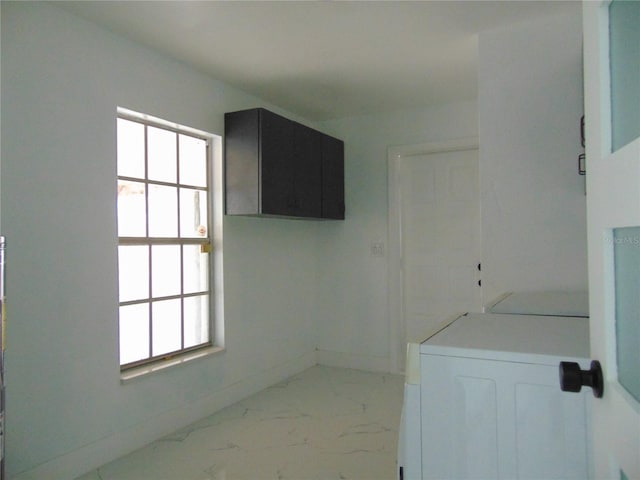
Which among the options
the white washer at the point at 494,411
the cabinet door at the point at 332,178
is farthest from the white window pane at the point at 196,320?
the white washer at the point at 494,411

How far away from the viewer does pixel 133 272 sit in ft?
9.11

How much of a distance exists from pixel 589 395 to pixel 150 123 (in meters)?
2.71

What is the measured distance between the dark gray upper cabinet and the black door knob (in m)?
2.51

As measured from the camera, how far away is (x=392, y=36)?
265 centimetres

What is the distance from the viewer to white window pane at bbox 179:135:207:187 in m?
3.16

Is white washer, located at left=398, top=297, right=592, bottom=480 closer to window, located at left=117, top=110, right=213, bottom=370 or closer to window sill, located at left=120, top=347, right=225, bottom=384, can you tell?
window sill, located at left=120, top=347, right=225, bottom=384

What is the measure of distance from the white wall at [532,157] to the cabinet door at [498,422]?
64.7 inches

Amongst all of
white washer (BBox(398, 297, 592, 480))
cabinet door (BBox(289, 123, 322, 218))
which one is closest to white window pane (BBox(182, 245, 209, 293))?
cabinet door (BBox(289, 123, 322, 218))

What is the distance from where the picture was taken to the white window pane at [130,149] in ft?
8.87

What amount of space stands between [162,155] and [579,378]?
2.75 metres

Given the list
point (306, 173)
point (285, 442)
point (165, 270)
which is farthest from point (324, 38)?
point (285, 442)

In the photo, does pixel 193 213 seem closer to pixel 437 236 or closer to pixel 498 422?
pixel 437 236

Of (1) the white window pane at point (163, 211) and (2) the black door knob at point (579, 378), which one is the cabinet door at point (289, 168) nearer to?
(1) the white window pane at point (163, 211)

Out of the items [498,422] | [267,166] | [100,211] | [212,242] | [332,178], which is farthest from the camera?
[332,178]
